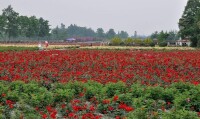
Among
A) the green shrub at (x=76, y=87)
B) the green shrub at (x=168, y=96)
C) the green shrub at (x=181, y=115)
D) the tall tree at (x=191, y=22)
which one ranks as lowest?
the green shrub at (x=168, y=96)

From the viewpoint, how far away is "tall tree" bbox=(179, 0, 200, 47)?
54822 mm

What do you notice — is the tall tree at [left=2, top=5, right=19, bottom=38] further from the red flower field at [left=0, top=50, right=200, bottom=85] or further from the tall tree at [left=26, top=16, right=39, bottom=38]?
the red flower field at [left=0, top=50, right=200, bottom=85]

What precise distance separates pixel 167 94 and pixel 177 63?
26.4ft

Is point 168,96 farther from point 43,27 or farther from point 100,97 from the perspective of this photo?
point 43,27

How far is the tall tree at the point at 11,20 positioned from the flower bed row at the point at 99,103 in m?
77.7

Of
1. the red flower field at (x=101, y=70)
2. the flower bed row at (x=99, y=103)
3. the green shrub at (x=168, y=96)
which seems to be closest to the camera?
the flower bed row at (x=99, y=103)

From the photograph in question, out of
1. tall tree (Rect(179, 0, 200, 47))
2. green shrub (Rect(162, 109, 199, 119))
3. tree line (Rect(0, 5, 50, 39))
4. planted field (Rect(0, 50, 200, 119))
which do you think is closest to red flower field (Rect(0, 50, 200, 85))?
planted field (Rect(0, 50, 200, 119))

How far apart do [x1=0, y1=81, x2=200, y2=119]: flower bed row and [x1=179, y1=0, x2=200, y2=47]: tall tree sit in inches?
1748

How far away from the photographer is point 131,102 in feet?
28.5

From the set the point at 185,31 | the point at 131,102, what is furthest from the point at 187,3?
the point at 131,102

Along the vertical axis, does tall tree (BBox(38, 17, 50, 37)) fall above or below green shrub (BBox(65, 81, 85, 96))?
above

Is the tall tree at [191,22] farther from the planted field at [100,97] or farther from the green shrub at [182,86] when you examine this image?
the green shrub at [182,86]

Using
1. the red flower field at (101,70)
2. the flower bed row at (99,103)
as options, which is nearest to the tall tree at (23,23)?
the red flower field at (101,70)

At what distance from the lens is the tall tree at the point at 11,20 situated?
8562 cm
